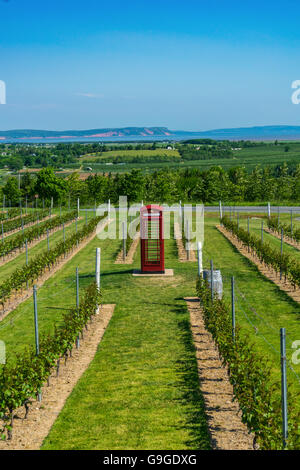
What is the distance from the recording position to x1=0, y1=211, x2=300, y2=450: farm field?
9.02 m

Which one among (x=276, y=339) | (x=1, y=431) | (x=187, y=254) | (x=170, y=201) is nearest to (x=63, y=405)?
(x=1, y=431)

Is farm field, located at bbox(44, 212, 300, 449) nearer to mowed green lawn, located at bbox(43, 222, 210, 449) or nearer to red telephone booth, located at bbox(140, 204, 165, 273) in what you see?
mowed green lawn, located at bbox(43, 222, 210, 449)

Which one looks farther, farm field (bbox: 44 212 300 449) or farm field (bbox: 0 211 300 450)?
farm field (bbox: 44 212 300 449)

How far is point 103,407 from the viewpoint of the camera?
1008cm

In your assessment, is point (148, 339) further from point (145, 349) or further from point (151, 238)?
point (151, 238)

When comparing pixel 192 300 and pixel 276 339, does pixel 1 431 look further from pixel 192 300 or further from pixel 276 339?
pixel 192 300

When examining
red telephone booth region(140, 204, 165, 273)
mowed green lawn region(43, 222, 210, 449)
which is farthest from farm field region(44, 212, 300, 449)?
red telephone booth region(140, 204, 165, 273)

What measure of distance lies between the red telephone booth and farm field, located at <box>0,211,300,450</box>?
2.95 feet

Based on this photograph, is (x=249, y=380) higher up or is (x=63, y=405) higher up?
(x=249, y=380)

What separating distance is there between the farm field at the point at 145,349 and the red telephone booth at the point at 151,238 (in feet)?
2.95

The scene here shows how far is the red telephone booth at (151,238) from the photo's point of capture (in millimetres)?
22375

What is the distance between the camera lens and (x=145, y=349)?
44.0 ft

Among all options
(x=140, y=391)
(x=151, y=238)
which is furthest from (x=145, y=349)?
(x=151, y=238)
